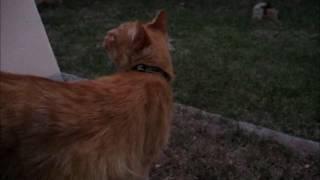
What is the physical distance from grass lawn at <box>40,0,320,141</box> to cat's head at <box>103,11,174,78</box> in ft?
5.70

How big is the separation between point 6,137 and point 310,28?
532 cm

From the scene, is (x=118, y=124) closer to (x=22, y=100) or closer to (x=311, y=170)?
(x=22, y=100)

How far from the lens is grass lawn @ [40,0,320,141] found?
4684 mm

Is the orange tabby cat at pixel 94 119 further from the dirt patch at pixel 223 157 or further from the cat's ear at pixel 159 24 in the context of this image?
the dirt patch at pixel 223 157

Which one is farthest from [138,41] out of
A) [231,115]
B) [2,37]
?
[231,115]

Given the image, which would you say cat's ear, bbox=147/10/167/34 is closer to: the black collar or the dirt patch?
the black collar

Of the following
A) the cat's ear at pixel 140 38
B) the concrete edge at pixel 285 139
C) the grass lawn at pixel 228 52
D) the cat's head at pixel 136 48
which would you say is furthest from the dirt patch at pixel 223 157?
the cat's ear at pixel 140 38

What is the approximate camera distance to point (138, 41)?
2.81 m

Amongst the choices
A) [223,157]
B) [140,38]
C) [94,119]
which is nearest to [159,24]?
[140,38]

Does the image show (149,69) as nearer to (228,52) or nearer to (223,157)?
(223,157)

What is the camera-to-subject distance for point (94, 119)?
2.50 metres

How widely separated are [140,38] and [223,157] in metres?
1.40

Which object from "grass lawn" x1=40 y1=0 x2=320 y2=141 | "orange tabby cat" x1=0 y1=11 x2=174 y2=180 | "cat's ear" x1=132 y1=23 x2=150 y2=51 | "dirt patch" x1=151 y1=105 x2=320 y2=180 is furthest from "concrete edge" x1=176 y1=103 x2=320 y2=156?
"cat's ear" x1=132 y1=23 x2=150 y2=51

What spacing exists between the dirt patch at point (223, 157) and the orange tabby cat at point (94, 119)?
0.85 meters
